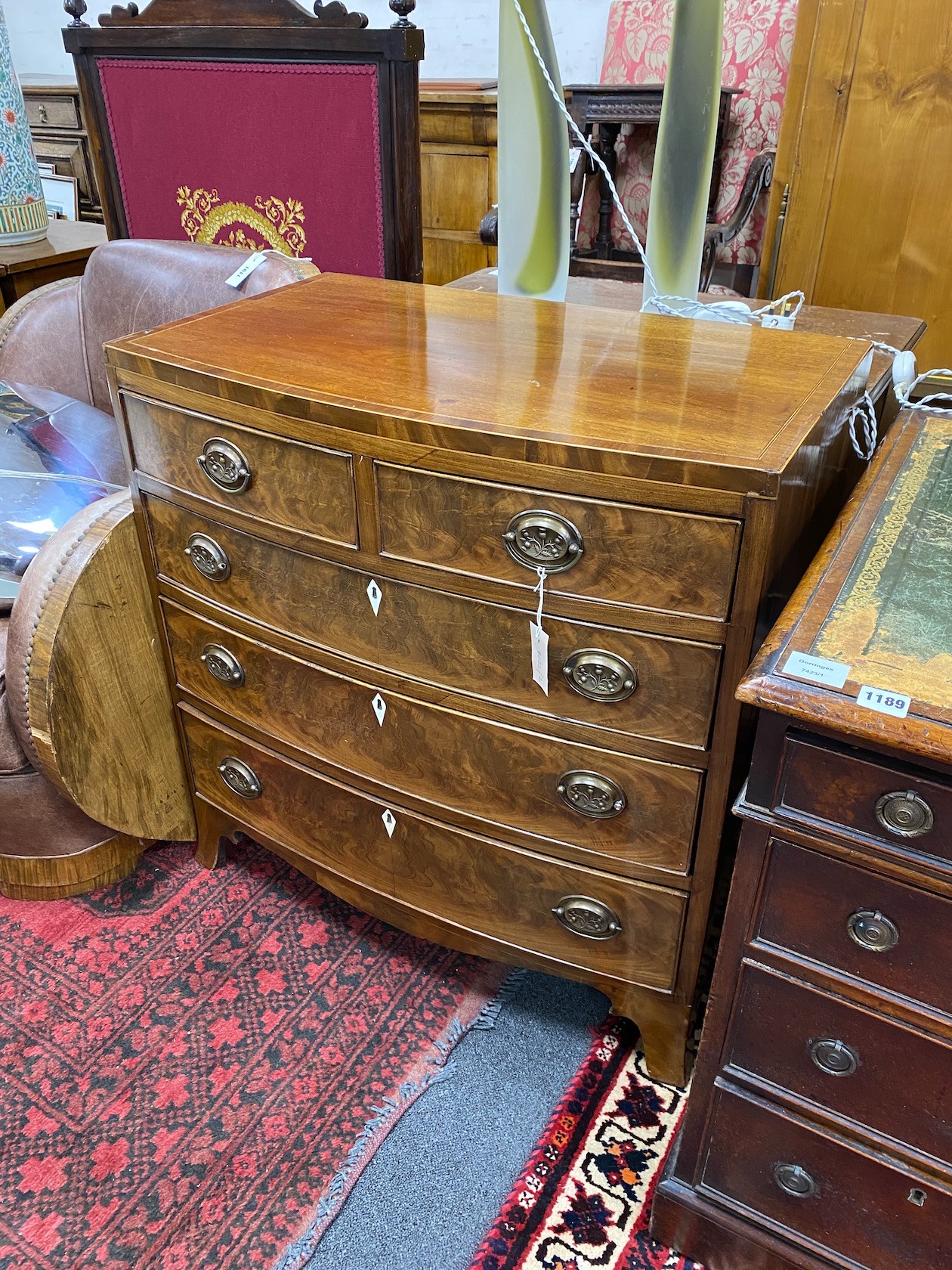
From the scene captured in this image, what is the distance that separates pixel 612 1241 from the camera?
3.59 feet

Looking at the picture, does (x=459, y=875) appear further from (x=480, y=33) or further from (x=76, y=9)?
(x=480, y=33)

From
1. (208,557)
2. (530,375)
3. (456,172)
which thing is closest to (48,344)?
(208,557)

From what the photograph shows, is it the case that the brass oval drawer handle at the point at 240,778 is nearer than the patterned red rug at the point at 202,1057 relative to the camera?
No

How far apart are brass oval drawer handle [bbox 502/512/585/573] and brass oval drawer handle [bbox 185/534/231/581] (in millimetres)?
446

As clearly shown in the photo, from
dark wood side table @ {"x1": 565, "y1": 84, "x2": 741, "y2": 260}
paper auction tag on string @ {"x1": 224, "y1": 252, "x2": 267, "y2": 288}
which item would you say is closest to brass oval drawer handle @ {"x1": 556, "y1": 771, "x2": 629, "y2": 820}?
paper auction tag on string @ {"x1": 224, "y1": 252, "x2": 267, "y2": 288}

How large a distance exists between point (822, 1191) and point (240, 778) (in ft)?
3.05

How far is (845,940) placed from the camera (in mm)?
805

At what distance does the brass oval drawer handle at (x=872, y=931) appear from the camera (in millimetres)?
775

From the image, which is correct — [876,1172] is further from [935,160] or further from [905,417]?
[935,160]

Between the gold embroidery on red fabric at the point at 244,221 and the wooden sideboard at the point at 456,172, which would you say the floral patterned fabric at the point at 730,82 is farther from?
the gold embroidery on red fabric at the point at 244,221

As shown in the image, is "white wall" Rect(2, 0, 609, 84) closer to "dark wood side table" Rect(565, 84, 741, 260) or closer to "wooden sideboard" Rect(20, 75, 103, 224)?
"dark wood side table" Rect(565, 84, 741, 260)

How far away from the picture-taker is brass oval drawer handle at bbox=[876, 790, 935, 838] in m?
0.70

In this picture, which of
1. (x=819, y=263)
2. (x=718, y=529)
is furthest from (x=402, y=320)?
(x=819, y=263)

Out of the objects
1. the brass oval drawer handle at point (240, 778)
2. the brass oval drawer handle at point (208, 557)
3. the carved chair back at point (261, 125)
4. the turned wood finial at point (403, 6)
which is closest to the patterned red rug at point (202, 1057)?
the brass oval drawer handle at point (240, 778)
